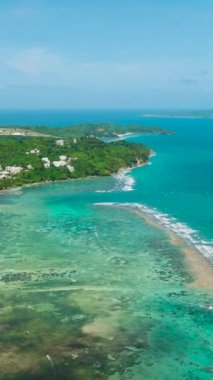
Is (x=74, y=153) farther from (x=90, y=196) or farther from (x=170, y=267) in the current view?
(x=170, y=267)

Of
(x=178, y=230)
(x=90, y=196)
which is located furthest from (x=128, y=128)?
(x=178, y=230)

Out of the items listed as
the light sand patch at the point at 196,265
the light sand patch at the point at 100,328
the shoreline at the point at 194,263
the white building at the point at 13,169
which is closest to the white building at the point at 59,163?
the white building at the point at 13,169

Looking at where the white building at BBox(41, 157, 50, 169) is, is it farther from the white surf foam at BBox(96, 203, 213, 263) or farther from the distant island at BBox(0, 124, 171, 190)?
the white surf foam at BBox(96, 203, 213, 263)

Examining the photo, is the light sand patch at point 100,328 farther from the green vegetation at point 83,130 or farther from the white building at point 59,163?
the green vegetation at point 83,130

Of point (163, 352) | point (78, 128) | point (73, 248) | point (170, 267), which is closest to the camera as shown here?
point (163, 352)

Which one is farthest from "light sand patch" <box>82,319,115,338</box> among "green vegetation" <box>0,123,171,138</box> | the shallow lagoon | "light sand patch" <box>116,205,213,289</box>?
Answer: "green vegetation" <box>0,123,171,138</box>

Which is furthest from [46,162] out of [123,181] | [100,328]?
[100,328]
